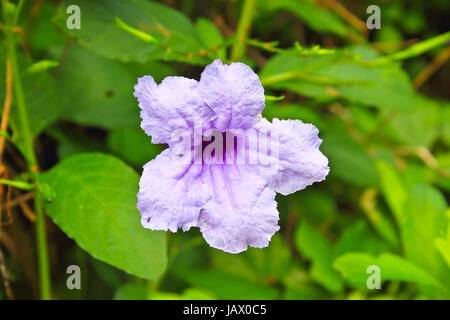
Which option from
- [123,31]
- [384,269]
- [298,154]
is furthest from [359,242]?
[123,31]

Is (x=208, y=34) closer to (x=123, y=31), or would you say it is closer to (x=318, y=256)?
(x=123, y=31)

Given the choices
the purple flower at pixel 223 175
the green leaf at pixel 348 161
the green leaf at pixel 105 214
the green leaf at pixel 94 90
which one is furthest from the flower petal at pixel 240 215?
the green leaf at pixel 348 161

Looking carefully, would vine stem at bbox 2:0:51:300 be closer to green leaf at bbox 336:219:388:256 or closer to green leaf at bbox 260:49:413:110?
green leaf at bbox 260:49:413:110

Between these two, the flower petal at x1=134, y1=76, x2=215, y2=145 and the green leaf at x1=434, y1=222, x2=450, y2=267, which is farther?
the green leaf at x1=434, y1=222, x2=450, y2=267

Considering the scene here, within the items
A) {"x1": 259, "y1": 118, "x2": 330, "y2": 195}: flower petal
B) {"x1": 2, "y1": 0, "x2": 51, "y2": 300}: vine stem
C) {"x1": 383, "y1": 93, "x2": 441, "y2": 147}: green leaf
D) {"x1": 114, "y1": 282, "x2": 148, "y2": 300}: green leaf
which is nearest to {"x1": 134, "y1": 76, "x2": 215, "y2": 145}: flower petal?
{"x1": 259, "y1": 118, "x2": 330, "y2": 195}: flower petal

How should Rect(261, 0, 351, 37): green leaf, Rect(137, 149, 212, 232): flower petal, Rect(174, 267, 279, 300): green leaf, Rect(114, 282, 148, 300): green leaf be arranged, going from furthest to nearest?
Rect(261, 0, 351, 37): green leaf → Rect(174, 267, 279, 300): green leaf → Rect(114, 282, 148, 300): green leaf → Rect(137, 149, 212, 232): flower petal
